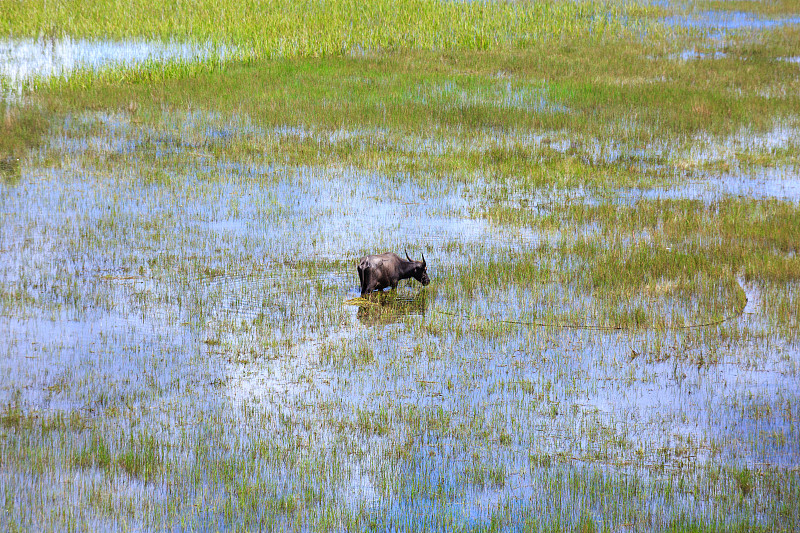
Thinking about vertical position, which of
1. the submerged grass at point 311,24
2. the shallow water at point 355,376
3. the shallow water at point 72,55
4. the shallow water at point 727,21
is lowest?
the shallow water at point 355,376

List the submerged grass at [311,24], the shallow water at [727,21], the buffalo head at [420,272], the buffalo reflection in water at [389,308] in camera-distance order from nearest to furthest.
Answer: the buffalo reflection in water at [389,308] < the buffalo head at [420,272] < the submerged grass at [311,24] < the shallow water at [727,21]

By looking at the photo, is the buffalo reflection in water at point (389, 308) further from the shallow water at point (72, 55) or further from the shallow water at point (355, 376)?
the shallow water at point (72, 55)

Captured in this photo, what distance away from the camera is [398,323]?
910cm

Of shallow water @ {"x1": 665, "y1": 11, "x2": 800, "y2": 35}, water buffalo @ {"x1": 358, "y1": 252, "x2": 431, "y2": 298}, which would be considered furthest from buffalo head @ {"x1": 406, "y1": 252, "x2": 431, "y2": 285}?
shallow water @ {"x1": 665, "y1": 11, "x2": 800, "y2": 35}

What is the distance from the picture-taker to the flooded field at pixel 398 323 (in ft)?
19.7

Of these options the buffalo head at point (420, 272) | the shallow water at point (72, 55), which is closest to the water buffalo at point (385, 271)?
the buffalo head at point (420, 272)

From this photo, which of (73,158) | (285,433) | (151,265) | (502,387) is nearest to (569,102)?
(73,158)

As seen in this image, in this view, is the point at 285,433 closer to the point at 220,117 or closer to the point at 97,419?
the point at 97,419

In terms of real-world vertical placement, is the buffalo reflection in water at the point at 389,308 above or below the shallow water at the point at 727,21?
below

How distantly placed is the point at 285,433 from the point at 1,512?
189 cm

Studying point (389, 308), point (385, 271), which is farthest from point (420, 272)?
point (389, 308)

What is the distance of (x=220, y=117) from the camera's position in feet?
58.9

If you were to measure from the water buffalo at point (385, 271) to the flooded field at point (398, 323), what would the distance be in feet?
0.71

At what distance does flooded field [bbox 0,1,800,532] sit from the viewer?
6.01 metres
